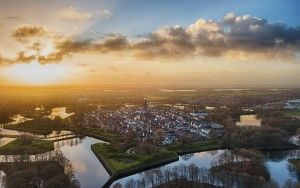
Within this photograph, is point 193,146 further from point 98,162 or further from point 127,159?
point 98,162

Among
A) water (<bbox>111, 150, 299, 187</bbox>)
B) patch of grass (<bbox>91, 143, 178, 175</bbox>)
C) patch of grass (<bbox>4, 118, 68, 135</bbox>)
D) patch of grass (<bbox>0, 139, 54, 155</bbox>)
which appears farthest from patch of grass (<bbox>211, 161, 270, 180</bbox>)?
patch of grass (<bbox>4, 118, 68, 135</bbox>)

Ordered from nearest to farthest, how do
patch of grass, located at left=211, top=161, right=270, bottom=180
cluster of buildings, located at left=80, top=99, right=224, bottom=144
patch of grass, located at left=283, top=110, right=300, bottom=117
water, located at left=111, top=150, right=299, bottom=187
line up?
patch of grass, located at left=211, top=161, right=270, bottom=180, water, located at left=111, top=150, right=299, bottom=187, cluster of buildings, located at left=80, top=99, right=224, bottom=144, patch of grass, located at left=283, top=110, right=300, bottom=117

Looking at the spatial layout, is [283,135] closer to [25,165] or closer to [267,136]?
[267,136]

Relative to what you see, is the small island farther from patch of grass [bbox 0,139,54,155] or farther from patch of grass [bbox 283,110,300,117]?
patch of grass [bbox 283,110,300,117]

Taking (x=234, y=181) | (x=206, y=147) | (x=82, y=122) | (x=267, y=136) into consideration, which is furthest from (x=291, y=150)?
(x=82, y=122)

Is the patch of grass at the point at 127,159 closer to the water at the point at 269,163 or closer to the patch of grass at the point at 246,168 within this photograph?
the water at the point at 269,163
